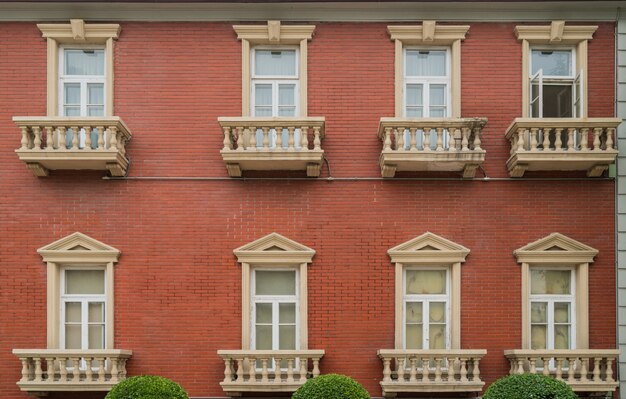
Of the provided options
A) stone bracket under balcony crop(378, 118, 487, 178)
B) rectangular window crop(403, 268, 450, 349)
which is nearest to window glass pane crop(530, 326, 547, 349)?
rectangular window crop(403, 268, 450, 349)

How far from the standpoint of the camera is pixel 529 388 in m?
10.1

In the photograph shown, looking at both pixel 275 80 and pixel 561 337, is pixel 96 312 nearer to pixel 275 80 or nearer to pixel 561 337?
pixel 275 80

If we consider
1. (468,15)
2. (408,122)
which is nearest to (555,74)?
(468,15)

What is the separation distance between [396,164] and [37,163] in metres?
6.34

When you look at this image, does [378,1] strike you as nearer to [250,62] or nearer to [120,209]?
[250,62]

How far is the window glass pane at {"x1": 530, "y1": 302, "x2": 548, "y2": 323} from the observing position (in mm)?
11664

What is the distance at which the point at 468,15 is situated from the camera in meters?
11.9

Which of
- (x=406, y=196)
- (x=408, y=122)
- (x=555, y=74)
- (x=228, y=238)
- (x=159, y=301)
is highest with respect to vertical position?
(x=555, y=74)

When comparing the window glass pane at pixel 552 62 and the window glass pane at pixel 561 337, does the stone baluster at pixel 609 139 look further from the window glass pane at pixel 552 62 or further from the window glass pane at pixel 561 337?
the window glass pane at pixel 561 337

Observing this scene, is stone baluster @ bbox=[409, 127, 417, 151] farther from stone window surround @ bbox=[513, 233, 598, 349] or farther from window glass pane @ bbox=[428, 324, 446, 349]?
window glass pane @ bbox=[428, 324, 446, 349]

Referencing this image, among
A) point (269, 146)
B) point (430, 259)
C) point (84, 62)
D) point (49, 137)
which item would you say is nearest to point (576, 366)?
point (430, 259)

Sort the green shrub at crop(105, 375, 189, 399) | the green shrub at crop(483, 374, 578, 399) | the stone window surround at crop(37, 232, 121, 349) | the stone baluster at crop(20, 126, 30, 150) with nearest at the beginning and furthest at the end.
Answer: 1. the green shrub at crop(483, 374, 578, 399)
2. the green shrub at crop(105, 375, 189, 399)
3. the stone baluster at crop(20, 126, 30, 150)
4. the stone window surround at crop(37, 232, 121, 349)

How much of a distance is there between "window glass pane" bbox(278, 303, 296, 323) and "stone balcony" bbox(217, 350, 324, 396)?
29.6 inches

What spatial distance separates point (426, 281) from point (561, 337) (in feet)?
8.70
